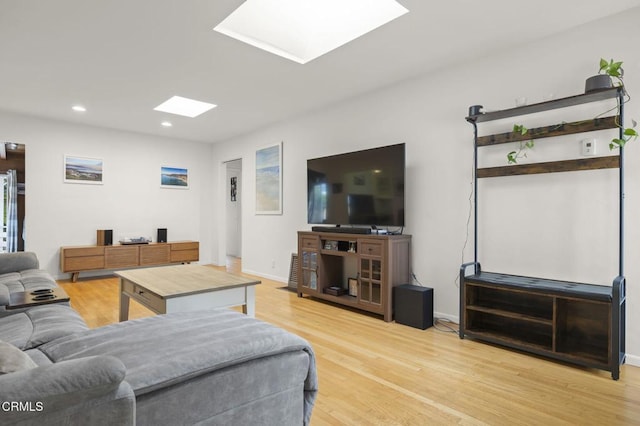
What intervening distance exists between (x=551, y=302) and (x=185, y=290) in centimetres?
270

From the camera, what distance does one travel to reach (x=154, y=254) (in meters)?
6.04

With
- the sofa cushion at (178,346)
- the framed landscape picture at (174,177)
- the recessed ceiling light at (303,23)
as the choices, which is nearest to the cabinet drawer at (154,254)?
the framed landscape picture at (174,177)

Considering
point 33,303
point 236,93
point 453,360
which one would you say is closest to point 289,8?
point 236,93

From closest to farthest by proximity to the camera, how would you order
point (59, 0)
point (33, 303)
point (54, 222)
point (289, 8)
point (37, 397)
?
point (37, 397)
point (33, 303)
point (59, 0)
point (289, 8)
point (54, 222)

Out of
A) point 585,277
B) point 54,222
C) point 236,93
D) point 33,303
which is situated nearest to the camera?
point 33,303

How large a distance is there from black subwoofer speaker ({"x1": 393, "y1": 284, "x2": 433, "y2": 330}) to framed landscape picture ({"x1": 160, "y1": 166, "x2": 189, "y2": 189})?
5039 mm

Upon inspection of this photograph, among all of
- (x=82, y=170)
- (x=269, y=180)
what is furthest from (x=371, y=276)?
(x=82, y=170)

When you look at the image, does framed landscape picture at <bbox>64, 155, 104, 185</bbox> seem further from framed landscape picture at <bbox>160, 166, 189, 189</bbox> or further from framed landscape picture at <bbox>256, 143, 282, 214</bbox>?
framed landscape picture at <bbox>256, 143, 282, 214</bbox>

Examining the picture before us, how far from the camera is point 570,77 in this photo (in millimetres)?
2729

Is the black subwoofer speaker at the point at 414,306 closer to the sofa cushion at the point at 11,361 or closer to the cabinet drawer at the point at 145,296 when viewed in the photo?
the cabinet drawer at the point at 145,296

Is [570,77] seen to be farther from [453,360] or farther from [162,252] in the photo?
[162,252]

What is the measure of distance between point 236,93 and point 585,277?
391cm

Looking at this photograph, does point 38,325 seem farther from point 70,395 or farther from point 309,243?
point 309,243

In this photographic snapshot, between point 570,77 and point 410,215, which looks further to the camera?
point 410,215
